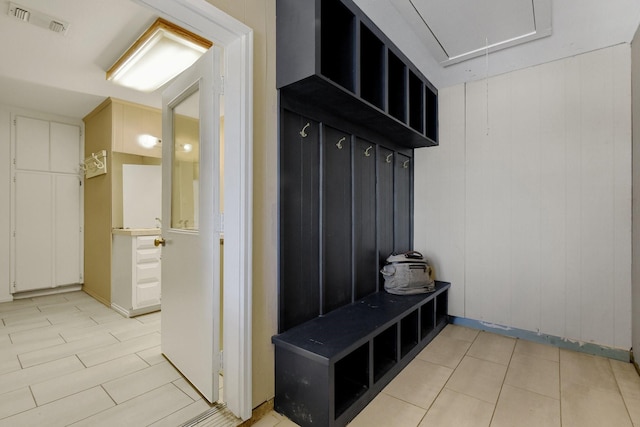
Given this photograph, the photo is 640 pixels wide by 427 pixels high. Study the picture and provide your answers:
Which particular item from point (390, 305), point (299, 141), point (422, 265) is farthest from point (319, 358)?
point (422, 265)

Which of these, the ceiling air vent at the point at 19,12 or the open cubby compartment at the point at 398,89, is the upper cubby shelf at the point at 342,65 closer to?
the open cubby compartment at the point at 398,89

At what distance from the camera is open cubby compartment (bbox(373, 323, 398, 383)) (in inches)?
77.9

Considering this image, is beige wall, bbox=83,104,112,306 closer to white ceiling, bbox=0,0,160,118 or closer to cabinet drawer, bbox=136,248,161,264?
white ceiling, bbox=0,0,160,118

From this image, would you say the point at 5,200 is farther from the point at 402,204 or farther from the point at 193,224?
the point at 402,204

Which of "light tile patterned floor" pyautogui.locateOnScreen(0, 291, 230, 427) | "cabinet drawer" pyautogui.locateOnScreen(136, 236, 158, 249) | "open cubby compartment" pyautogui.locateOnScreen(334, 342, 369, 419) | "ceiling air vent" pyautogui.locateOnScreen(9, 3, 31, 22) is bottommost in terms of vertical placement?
"light tile patterned floor" pyautogui.locateOnScreen(0, 291, 230, 427)

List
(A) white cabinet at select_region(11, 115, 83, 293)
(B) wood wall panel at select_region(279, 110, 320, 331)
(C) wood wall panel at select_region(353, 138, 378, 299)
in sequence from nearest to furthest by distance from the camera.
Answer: (B) wood wall panel at select_region(279, 110, 320, 331) < (C) wood wall panel at select_region(353, 138, 378, 299) < (A) white cabinet at select_region(11, 115, 83, 293)

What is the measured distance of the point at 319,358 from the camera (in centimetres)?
146

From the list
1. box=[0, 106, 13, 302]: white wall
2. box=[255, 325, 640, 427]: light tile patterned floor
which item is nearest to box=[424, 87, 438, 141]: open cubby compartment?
box=[255, 325, 640, 427]: light tile patterned floor

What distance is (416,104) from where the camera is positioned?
110 inches

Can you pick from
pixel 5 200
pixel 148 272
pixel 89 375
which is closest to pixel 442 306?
pixel 89 375

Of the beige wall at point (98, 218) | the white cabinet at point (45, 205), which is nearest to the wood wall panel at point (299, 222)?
the beige wall at point (98, 218)

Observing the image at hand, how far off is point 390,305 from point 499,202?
4.78 ft

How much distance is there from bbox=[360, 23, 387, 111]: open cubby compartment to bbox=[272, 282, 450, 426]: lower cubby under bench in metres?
1.48

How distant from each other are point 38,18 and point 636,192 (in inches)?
176
